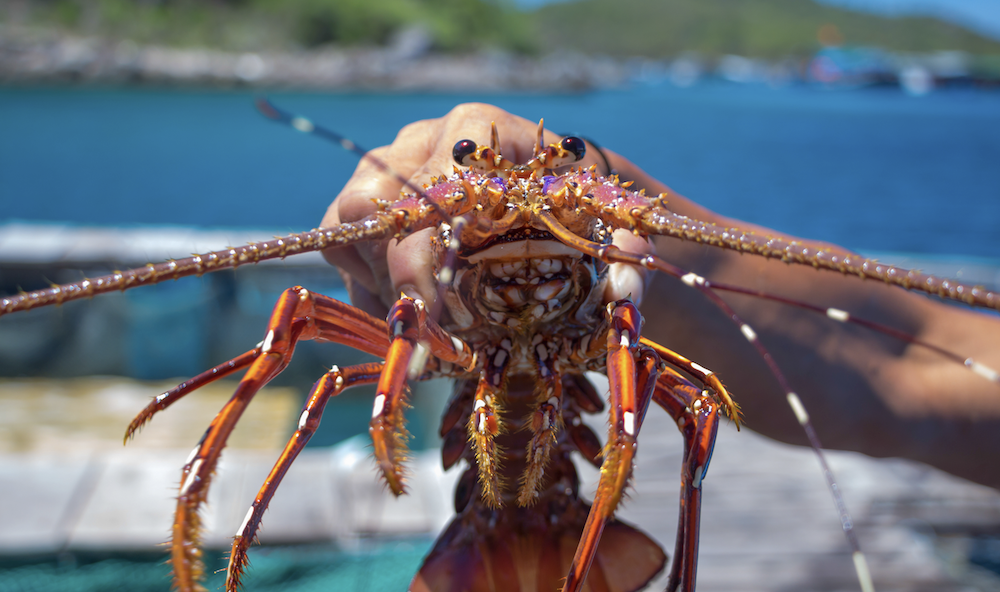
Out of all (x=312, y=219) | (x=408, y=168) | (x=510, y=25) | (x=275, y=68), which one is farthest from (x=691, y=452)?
(x=510, y=25)

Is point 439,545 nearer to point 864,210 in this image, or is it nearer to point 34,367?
point 34,367

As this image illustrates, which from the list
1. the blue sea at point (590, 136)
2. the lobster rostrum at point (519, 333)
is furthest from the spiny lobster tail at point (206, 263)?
the blue sea at point (590, 136)

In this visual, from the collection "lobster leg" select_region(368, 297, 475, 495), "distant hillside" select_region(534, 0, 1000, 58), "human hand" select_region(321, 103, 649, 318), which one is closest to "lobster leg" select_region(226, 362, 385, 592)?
"lobster leg" select_region(368, 297, 475, 495)

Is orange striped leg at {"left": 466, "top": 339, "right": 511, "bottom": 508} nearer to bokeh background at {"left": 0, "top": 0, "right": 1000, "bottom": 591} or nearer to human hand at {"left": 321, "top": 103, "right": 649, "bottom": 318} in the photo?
human hand at {"left": 321, "top": 103, "right": 649, "bottom": 318}

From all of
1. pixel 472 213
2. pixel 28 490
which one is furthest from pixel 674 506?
pixel 28 490

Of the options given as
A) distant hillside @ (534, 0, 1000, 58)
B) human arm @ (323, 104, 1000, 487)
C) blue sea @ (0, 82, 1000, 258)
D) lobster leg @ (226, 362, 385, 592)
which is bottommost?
lobster leg @ (226, 362, 385, 592)

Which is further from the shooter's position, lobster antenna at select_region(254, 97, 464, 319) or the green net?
the green net

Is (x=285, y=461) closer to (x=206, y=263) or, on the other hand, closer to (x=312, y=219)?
(x=206, y=263)

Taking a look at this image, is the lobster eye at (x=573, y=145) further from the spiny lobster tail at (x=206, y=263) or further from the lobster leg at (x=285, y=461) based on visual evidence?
the lobster leg at (x=285, y=461)
